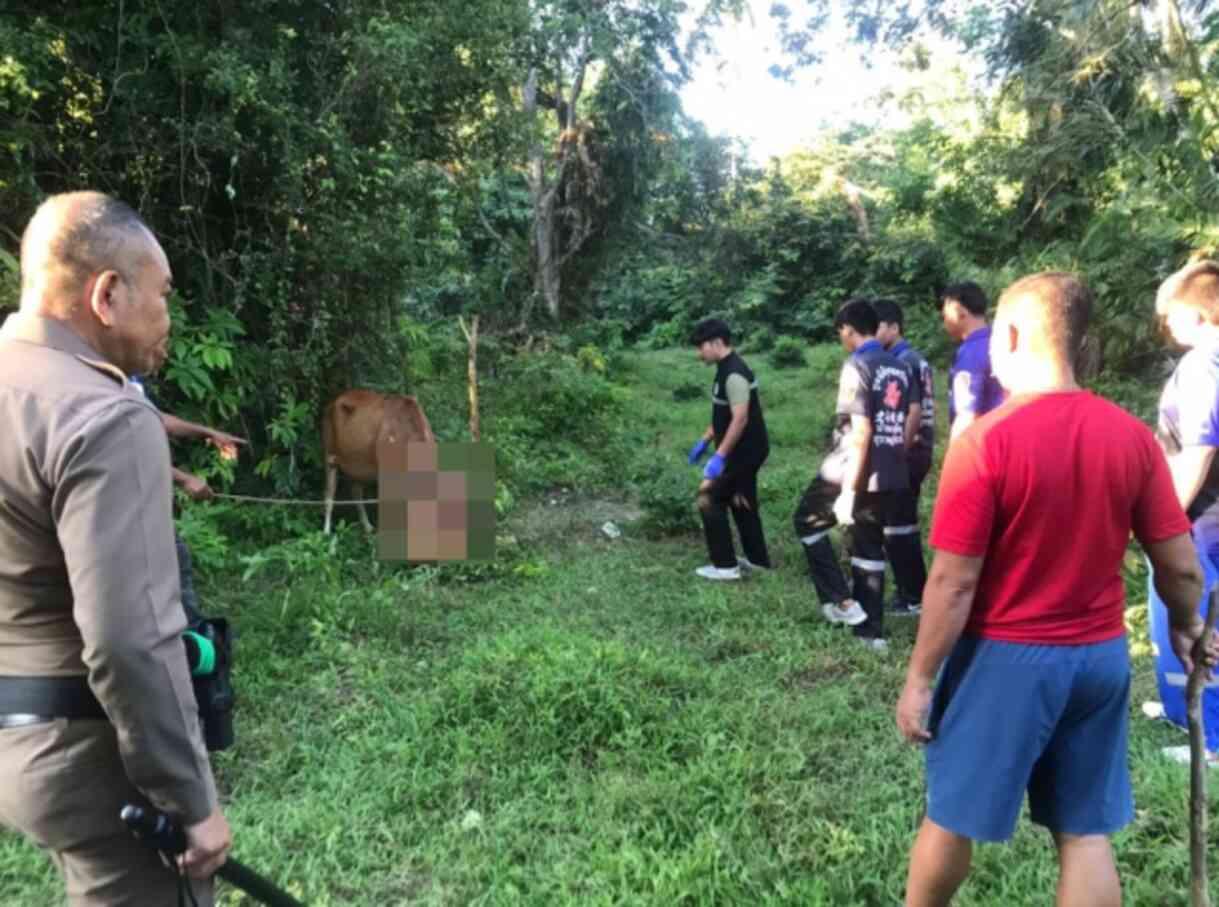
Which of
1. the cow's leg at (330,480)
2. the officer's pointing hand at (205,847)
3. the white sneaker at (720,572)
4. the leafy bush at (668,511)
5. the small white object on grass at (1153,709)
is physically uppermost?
the officer's pointing hand at (205,847)

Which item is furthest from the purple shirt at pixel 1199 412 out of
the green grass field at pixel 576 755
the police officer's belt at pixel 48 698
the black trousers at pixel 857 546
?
the police officer's belt at pixel 48 698

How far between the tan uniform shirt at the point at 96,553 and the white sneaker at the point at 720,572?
191 inches

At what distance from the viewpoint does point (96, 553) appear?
4.60 ft

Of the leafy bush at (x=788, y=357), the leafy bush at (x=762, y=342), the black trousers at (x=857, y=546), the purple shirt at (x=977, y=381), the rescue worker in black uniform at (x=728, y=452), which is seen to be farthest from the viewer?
the leafy bush at (x=762, y=342)

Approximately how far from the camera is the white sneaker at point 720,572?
6.19 meters

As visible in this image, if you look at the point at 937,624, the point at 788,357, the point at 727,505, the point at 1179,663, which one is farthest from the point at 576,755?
the point at 788,357

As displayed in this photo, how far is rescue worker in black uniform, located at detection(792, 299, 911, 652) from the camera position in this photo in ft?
15.8

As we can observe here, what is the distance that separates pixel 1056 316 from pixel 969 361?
261cm

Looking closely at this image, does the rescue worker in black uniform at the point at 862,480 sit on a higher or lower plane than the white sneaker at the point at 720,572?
higher

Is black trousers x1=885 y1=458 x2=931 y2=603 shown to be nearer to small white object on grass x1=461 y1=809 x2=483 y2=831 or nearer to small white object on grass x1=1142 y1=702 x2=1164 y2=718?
small white object on grass x1=1142 y1=702 x2=1164 y2=718

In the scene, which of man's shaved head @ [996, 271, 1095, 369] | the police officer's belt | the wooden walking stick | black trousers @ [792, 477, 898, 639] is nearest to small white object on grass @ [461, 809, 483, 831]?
the police officer's belt

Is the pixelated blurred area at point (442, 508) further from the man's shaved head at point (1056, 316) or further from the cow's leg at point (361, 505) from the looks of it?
the man's shaved head at point (1056, 316)

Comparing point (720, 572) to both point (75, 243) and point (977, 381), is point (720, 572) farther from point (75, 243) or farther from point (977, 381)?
point (75, 243)

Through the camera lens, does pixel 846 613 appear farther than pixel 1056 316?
Yes
